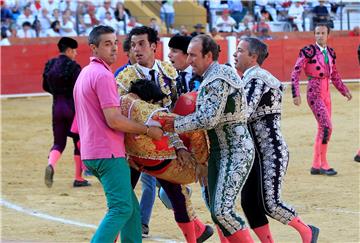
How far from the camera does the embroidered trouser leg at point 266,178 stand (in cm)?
570

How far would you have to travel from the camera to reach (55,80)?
9.29m

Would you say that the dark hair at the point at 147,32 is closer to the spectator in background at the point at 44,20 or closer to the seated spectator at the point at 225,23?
the spectator in background at the point at 44,20

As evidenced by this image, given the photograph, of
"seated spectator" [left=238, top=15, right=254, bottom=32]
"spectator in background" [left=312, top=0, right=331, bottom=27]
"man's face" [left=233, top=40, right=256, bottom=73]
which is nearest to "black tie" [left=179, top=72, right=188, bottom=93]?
"man's face" [left=233, top=40, right=256, bottom=73]

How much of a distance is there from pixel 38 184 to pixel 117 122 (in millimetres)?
4755

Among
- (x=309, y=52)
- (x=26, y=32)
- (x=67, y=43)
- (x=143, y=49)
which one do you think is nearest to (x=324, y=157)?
(x=309, y=52)

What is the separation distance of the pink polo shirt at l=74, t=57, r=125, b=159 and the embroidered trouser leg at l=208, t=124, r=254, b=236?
0.58 m

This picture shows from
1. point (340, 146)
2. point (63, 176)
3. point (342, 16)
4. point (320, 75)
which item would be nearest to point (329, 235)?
point (320, 75)

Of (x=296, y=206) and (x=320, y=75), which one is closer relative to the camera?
(x=296, y=206)

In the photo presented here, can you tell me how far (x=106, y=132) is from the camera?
5.23 m

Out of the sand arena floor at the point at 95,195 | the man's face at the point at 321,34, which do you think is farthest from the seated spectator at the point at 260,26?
the man's face at the point at 321,34

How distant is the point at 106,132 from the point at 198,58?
0.69 metres

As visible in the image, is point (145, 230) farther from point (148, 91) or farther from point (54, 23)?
point (54, 23)

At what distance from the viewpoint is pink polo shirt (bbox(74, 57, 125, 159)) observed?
5160mm

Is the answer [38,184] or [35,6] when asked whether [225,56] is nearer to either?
[35,6]
